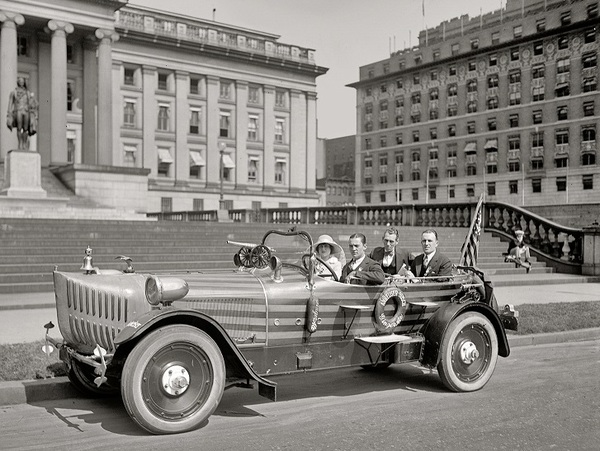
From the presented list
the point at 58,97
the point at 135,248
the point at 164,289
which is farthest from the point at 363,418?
the point at 58,97

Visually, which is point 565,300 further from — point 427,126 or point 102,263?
point 427,126

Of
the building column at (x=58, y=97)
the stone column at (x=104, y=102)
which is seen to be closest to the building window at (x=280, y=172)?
the stone column at (x=104, y=102)

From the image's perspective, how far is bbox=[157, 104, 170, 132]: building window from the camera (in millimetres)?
63656

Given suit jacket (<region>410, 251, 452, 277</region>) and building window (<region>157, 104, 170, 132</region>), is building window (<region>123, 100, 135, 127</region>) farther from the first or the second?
suit jacket (<region>410, 251, 452, 277</region>)

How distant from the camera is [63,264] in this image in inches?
634

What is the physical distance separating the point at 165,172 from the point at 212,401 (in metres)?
60.0

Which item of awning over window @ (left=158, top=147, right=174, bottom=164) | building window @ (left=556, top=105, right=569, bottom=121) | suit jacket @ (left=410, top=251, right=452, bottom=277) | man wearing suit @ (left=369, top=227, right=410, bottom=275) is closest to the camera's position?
suit jacket @ (left=410, top=251, right=452, bottom=277)

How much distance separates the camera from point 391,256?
7988 mm

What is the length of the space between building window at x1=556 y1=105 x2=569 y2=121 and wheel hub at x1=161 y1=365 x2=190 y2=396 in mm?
74901

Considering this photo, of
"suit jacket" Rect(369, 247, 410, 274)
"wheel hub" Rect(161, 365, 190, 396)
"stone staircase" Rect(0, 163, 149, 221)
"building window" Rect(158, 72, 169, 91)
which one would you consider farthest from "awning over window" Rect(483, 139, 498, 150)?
"wheel hub" Rect(161, 365, 190, 396)

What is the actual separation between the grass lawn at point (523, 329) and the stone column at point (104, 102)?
124 ft

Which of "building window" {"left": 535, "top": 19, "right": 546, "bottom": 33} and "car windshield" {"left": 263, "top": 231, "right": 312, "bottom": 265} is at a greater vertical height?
"building window" {"left": 535, "top": 19, "right": 546, "bottom": 33}

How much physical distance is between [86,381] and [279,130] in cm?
6573

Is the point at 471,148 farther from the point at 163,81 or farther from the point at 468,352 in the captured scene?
the point at 468,352
